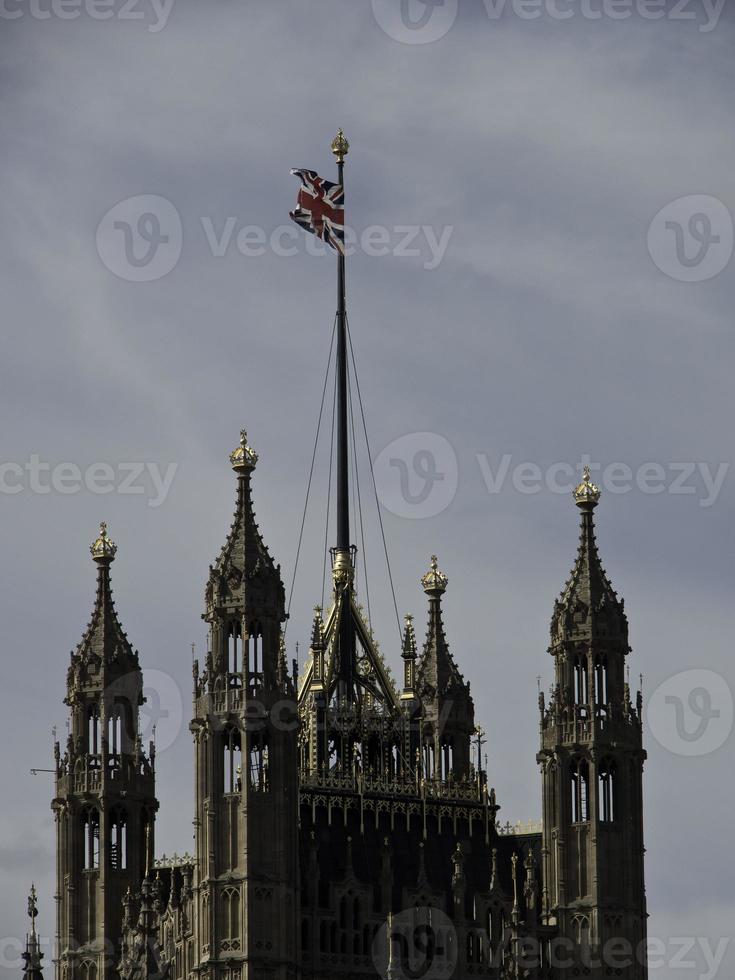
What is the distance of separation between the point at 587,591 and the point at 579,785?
26.6ft

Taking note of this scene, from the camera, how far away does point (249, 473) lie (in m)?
175

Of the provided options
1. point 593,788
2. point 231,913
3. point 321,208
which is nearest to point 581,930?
point 593,788

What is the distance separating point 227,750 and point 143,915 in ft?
27.7

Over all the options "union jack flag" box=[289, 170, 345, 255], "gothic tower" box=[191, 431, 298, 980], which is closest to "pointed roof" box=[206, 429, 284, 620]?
"gothic tower" box=[191, 431, 298, 980]

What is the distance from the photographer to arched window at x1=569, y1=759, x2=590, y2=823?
6841 inches

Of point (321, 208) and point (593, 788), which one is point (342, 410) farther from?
point (593, 788)

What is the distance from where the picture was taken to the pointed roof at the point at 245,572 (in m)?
172

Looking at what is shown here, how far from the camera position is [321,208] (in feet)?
606

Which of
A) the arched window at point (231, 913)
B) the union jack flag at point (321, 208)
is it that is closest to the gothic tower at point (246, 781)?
the arched window at point (231, 913)

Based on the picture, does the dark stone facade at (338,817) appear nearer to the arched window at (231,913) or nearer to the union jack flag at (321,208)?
the arched window at (231,913)

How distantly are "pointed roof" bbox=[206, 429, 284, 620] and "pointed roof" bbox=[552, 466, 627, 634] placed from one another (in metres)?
12.1

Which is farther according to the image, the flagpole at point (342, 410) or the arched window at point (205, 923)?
the flagpole at point (342, 410)

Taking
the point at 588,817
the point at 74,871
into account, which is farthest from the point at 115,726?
the point at 588,817

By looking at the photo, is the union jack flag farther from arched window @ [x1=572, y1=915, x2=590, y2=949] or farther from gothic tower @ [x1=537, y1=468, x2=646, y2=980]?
arched window @ [x1=572, y1=915, x2=590, y2=949]
